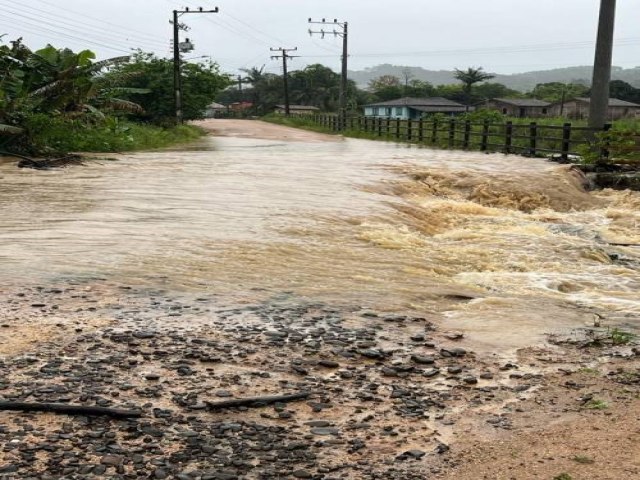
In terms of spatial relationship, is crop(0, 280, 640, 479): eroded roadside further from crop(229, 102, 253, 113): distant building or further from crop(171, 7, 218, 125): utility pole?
crop(229, 102, 253, 113): distant building

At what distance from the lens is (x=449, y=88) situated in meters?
84.3

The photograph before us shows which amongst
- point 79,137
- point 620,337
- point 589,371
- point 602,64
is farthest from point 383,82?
point 589,371

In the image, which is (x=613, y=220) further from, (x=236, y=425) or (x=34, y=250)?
(x=236, y=425)

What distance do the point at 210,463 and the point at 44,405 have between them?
1048mm

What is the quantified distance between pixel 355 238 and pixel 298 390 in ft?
16.1

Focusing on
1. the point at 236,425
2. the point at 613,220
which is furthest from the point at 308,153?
the point at 236,425

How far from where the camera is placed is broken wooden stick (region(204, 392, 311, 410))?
417 cm

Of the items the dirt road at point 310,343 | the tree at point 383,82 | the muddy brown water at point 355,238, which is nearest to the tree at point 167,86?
the muddy brown water at point 355,238

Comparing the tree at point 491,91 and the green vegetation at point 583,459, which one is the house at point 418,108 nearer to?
the tree at point 491,91

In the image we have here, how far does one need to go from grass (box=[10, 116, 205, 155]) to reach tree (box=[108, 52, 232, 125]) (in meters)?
10.6

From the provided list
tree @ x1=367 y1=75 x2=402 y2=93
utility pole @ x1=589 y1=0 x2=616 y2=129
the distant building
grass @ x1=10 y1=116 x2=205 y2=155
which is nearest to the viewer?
grass @ x1=10 y1=116 x2=205 y2=155

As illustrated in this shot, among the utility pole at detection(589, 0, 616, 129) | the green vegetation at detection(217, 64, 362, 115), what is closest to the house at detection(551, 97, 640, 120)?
the green vegetation at detection(217, 64, 362, 115)

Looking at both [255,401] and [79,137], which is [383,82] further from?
[255,401]

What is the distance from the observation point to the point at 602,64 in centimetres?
1906
